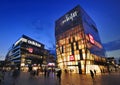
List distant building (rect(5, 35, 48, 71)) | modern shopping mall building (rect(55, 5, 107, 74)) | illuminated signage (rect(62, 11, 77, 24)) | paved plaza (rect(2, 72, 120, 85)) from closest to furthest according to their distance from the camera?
paved plaza (rect(2, 72, 120, 85)), modern shopping mall building (rect(55, 5, 107, 74)), illuminated signage (rect(62, 11, 77, 24)), distant building (rect(5, 35, 48, 71))

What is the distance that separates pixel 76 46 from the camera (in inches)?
2196

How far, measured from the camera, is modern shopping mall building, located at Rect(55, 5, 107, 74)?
169 feet

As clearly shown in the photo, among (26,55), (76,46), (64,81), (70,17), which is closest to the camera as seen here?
(64,81)

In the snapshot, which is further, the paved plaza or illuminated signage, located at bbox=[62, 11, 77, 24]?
illuminated signage, located at bbox=[62, 11, 77, 24]

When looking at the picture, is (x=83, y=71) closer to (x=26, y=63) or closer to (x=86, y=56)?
(x=86, y=56)

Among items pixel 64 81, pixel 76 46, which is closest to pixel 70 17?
pixel 76 46

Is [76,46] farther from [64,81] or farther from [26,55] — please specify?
[26,55]

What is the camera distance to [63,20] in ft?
236

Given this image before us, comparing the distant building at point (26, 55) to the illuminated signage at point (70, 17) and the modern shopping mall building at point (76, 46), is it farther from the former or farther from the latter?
the illuminated signage at point (70, 17)

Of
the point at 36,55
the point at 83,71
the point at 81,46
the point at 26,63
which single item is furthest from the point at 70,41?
the point at 36,55

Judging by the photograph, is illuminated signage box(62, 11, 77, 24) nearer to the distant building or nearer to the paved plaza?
the distant building

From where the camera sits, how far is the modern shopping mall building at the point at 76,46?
51.5 meters

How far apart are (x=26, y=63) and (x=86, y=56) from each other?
7303cm

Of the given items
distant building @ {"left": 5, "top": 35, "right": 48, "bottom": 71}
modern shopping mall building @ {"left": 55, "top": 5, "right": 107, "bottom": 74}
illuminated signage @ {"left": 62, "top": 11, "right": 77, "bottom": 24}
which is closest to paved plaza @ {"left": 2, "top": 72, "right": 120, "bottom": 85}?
modern shopping mall building @ {"left": 55, "top": 5, "right": 107, "bottom": 74}
